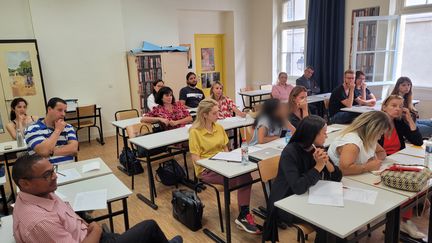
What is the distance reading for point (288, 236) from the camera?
2.84 meters

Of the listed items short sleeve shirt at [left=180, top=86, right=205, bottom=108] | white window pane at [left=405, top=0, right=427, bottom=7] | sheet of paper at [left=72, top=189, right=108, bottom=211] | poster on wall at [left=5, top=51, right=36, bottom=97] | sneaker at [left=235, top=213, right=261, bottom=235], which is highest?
white window pane at [left=405, top=0, right=427, bottom=7]

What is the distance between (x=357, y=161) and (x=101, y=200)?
1.84 meters

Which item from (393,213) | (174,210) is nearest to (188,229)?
(174,210)

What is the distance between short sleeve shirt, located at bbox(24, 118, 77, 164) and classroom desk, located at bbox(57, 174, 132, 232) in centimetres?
66

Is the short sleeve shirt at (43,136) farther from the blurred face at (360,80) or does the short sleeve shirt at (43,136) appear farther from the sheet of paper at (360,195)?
the blurred face at (360,80)

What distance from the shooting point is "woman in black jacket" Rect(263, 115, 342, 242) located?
6.88 feet

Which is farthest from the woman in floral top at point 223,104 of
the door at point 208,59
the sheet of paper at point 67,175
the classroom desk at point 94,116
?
the door at point 208,59

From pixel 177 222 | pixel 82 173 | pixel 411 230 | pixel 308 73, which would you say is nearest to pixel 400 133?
pixel 411 230

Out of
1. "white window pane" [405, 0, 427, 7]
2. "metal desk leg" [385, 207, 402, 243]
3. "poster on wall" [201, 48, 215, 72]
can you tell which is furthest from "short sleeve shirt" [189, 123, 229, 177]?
"poster on wall" [201, 48, 215, 72]

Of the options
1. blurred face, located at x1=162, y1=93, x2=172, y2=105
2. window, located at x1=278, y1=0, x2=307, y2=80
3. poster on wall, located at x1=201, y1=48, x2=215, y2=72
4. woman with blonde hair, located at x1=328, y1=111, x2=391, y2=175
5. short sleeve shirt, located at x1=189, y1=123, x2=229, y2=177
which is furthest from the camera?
poster on wall, located at x1=201, y1=48, x2=215, y2=72

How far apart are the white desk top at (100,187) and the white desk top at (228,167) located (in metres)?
0.70

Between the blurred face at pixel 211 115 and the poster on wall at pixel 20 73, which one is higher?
the poster on wall at pixel 20 73

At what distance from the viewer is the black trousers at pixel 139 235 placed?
1912 millimetres

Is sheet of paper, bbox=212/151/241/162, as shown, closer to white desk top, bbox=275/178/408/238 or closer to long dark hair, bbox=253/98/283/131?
long dark hair, bbox=253/98/283/131
